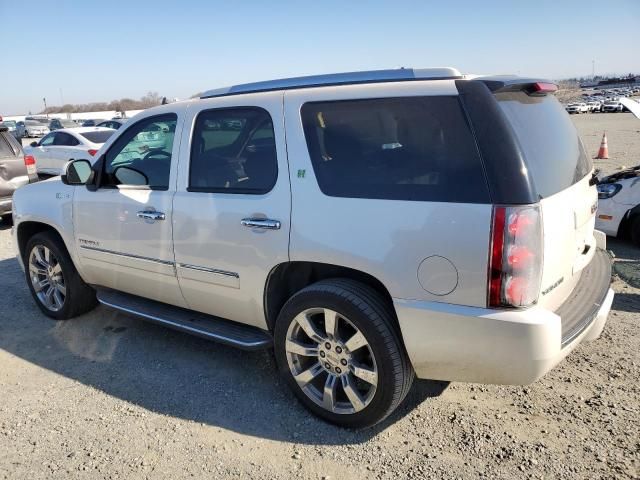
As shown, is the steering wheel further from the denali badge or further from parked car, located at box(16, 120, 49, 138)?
parked car, located at box(16, 120, 49, 138)

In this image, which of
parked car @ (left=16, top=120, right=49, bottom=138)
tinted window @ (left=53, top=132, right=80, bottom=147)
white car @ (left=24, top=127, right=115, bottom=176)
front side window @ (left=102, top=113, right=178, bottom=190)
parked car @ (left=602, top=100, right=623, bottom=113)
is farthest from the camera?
parked car @ (left=602, top=100, right=623, bottom=113)

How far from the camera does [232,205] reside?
3133 millimetres

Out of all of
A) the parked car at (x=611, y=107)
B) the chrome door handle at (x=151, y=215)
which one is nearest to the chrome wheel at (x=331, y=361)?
the chrome door handle at (x=151, y=215)

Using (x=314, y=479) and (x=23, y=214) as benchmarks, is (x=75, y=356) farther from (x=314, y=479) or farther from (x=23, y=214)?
(x=314, y=479)

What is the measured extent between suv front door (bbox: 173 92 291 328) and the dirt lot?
555 millimetres

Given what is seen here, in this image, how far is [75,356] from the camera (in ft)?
12.9

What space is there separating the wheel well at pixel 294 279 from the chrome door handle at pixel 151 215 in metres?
A: 0.96

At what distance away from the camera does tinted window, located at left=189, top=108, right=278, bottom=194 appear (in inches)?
122

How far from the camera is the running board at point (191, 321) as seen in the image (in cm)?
325

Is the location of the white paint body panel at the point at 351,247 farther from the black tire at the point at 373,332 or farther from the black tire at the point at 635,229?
the black tire at the point at 635,229

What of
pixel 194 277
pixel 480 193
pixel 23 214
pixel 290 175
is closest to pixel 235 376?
pixel 194 277

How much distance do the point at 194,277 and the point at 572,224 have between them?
2317 mm

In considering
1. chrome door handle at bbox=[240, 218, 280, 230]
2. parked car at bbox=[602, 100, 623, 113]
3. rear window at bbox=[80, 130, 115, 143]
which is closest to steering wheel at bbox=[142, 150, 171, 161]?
chrome door handle at bbox=[240, 218, 280, 230]

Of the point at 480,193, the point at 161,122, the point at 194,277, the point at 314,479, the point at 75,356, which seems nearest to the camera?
the point at 480,193
